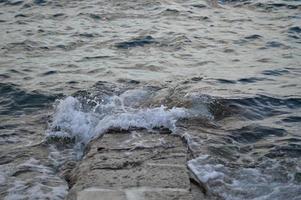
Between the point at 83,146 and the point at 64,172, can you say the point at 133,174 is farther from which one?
the point at 83,146

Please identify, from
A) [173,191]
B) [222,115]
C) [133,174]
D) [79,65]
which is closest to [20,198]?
[133,174]

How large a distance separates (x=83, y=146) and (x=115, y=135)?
1.52 ft

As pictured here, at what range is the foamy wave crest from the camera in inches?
256

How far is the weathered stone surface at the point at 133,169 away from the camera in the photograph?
181 inches

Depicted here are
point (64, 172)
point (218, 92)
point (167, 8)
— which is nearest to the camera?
point (64, 172)

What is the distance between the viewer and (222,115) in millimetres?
7059

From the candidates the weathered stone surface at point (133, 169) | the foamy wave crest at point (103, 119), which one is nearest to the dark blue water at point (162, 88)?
the foamy wave crest at point (103, 119)

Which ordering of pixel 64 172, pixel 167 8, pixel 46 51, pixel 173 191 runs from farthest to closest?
pixel 167 8 → pixel 46 51 → pixel 64 172 → pixel 173 191

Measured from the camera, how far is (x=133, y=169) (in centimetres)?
516

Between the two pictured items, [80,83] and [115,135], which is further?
[80,83]

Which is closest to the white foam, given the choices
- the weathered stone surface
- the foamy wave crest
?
the foamy wave crest

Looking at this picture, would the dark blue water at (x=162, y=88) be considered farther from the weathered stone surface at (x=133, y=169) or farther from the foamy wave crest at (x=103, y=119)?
the weathered stone surface at (x=133, y=169)

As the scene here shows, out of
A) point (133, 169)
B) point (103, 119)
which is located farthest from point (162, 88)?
point (133, 169)

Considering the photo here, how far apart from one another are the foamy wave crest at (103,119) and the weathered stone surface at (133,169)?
28cm
